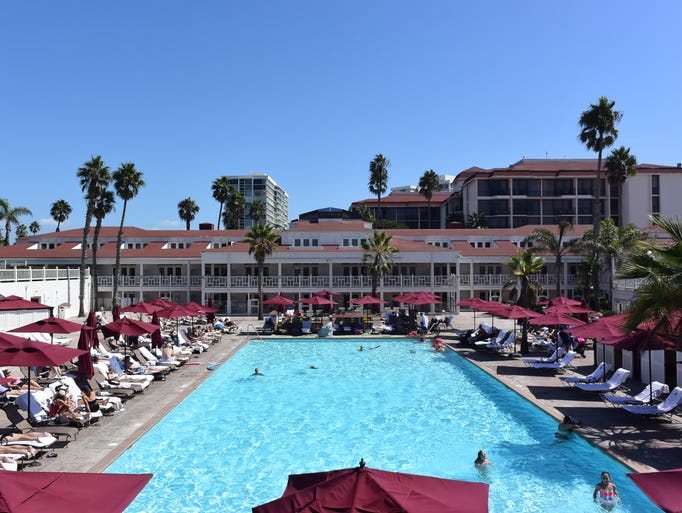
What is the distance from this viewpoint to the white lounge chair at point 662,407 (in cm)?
1345

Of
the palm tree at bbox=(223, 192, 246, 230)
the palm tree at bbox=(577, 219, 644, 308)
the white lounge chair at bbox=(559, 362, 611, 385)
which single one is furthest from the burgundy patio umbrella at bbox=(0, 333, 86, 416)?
the palm tree at bbox=(223, 192, 246, 230)

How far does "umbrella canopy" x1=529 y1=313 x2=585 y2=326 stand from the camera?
20.8m

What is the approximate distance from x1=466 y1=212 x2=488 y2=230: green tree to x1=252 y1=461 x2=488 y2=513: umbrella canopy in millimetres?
70925

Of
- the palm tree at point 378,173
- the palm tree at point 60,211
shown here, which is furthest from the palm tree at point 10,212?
the palm tree at point 378,173

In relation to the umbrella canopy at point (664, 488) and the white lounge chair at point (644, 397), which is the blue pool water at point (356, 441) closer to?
the white lounge chair at point (644, 397)

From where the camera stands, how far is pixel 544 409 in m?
15.5

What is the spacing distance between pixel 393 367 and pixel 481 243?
35638 millimetres

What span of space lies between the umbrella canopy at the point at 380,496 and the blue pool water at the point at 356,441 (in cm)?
487

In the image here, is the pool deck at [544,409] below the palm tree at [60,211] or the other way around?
below

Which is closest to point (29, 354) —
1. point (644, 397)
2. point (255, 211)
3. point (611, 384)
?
point (644, 397)

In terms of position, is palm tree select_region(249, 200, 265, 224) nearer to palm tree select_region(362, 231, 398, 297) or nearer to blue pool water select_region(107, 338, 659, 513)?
palm tree select_region(362, 231, 398, 297)

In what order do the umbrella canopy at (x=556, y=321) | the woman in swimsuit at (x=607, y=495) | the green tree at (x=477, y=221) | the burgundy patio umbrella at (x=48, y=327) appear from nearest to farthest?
the woman in swimsuit at (x=607, y=495) < the burgundy patio umbrella at (x=48, y=327) < the umbrella canopy at (x=556, y=321) < the green tree at (x=477, y=221)

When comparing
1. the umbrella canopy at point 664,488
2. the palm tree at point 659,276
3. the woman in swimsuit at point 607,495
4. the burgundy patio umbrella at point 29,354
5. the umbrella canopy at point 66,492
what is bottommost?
the woman in swimsuit at point 607,495

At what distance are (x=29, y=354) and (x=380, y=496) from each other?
10929mm
